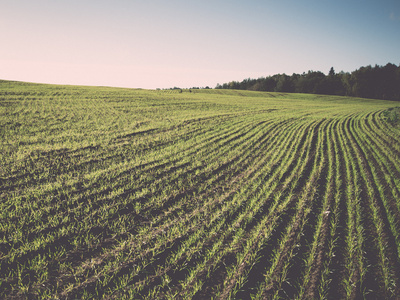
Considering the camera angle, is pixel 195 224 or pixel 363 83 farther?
pixel 363 83

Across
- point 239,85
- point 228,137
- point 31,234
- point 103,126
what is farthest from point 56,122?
point 239,85

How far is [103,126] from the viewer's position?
16.7 m

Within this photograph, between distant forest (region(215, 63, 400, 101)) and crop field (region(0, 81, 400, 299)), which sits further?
distant forest (region(215, 63, 400, 101))

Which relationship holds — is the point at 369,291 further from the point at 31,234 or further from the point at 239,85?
the point at 239,85

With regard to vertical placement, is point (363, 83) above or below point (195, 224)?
above

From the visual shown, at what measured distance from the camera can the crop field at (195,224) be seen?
3.76 metres

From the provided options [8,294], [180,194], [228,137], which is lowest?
[8,294]

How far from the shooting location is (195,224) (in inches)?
211

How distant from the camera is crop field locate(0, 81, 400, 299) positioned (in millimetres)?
3760

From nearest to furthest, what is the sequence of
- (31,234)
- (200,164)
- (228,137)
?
1. (31,234)
2. (200,164)
3. (228,137)

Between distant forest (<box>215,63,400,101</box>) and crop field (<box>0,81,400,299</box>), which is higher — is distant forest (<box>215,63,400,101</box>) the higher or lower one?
the higher one

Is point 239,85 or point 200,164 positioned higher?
point 239,85

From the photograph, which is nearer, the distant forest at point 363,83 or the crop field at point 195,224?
the crop field at point 195,224

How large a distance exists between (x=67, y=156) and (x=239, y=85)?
145 metres
